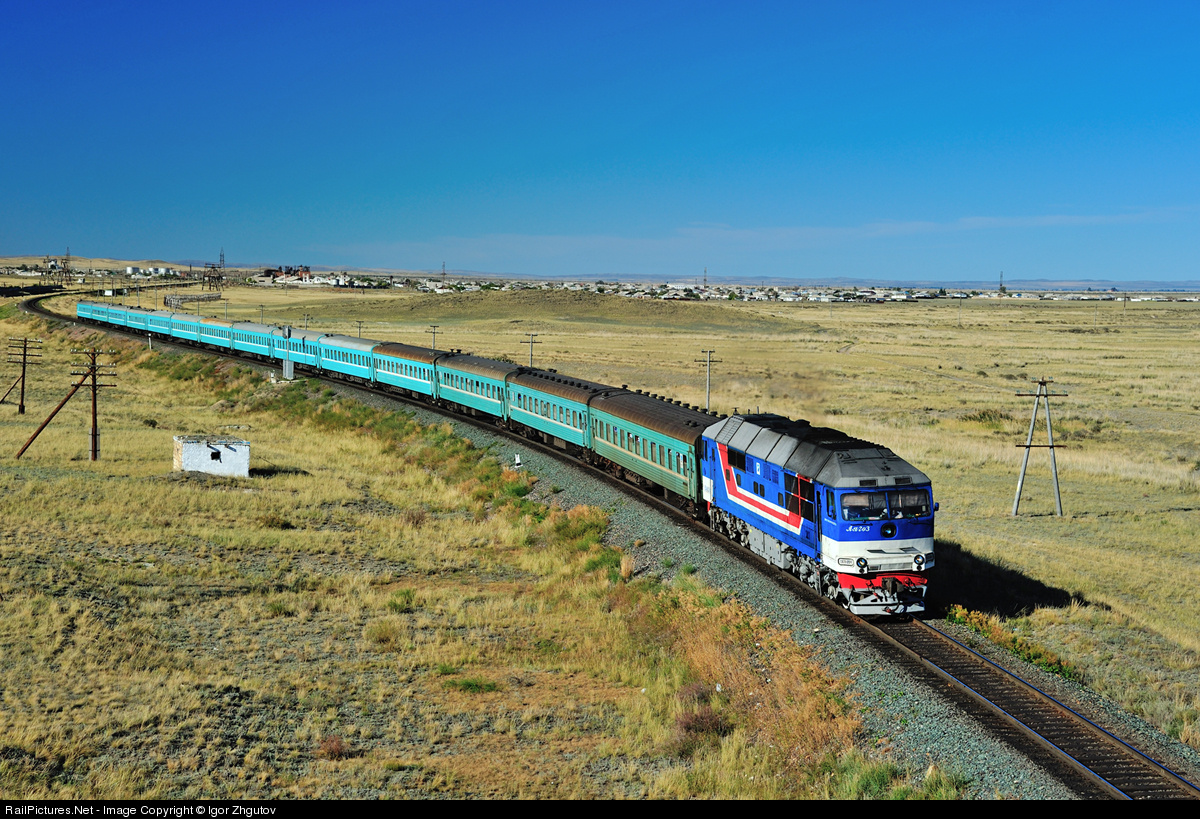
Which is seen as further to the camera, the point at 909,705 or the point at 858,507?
the point at 858,507

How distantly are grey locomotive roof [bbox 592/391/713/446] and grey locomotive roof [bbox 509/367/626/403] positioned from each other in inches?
55.9

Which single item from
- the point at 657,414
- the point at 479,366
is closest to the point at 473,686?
the point at 657,414

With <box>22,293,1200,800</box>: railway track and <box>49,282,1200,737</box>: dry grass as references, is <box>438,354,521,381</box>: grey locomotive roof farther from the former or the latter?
<box>22,293,1200,800</box>: railway track

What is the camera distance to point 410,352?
60.9 meters

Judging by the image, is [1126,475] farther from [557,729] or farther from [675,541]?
[557,729]

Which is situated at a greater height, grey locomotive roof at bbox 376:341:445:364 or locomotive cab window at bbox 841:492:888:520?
grey locomotive roof at bbox 376:341:445:364

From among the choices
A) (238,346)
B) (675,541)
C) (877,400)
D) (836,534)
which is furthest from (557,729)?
(238,346)

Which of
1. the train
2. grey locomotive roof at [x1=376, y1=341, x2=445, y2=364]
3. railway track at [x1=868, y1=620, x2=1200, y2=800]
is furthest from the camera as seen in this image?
grey locomotive roof at [x1=376, y1=341, x2=445, y2=364]

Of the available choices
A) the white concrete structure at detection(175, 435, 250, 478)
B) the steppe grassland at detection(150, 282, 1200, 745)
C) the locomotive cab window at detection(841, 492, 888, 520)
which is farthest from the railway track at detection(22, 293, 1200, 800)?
the white concrete structure at detection(175, 435, 250, 478)

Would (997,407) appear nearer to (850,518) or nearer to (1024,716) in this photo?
(850,518)

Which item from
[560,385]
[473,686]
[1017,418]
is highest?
[560,385]

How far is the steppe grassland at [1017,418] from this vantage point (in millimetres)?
22609

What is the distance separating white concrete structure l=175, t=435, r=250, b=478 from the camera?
42.7 m

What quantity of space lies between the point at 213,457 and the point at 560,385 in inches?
607
